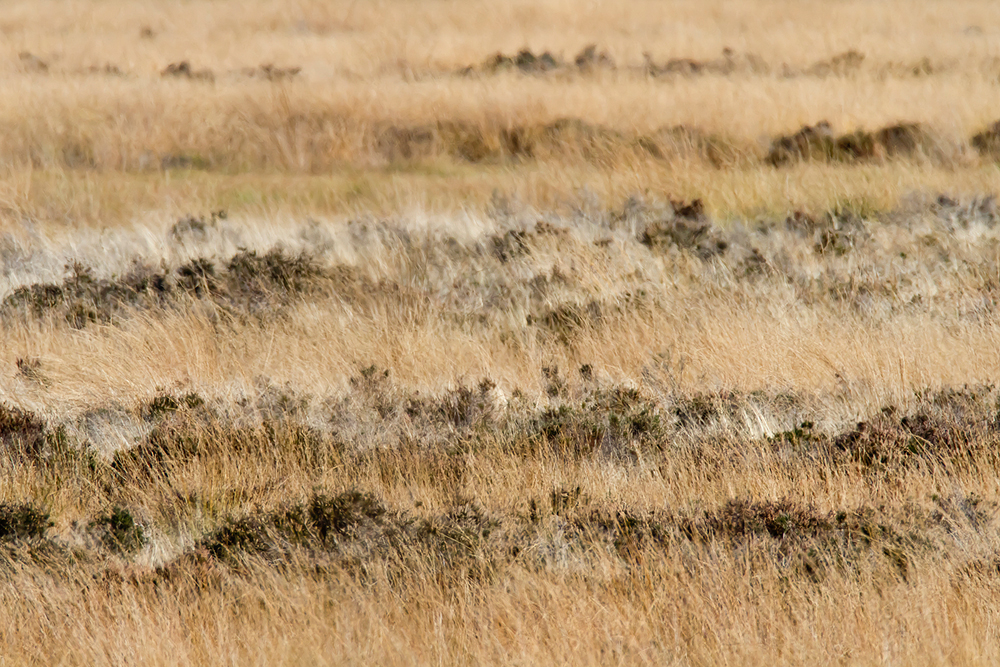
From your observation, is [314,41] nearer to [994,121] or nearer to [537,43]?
[537,43]

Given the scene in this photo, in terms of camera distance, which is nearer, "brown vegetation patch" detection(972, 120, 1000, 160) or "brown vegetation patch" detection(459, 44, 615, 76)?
"brown vegetation patch" detection(972, 120, 1000, 160)

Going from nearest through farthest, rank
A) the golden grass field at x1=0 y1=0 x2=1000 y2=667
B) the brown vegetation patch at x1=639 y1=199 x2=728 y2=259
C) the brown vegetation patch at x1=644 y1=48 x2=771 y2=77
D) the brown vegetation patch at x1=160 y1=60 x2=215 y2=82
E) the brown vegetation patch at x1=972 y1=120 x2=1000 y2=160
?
the golden grass field at x1=0 y1=0 x2=1000 y2=667
the brown vegetation patch at x1=639 y1=199 x2=728 y2=259
the brown vegetation patch at x1=972 y1=120 x2=1000 y2=160
the brown vegetation patch at x1=160 y1=60 x2=215 y2=82
the brown vegetation patch at x1=644 y1=48 x2=771 y2=77

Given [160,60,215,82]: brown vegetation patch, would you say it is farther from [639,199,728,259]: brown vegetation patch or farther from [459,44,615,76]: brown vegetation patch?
[639,199,728,259]: brown vegetation patch

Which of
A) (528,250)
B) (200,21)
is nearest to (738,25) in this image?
(200,21)

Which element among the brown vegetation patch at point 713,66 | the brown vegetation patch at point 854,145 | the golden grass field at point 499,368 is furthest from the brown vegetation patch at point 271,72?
the brown vegetation patch at point 854,145

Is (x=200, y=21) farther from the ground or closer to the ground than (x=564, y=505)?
farther from the ground

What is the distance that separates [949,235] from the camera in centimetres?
1021

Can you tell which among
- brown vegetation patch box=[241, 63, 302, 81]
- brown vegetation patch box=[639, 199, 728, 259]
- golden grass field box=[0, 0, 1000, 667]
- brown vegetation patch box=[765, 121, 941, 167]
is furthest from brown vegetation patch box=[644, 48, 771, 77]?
brown vegetation patch box=[639, 199, 728, 259]

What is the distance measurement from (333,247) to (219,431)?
14.5ft

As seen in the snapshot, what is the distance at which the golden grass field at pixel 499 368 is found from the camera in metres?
3.81

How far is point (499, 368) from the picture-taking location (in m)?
7.19

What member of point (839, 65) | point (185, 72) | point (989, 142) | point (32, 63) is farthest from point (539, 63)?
point (32, 63)

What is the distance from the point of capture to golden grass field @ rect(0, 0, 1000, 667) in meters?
3.81

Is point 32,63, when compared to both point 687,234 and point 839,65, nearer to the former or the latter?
point 687,234
